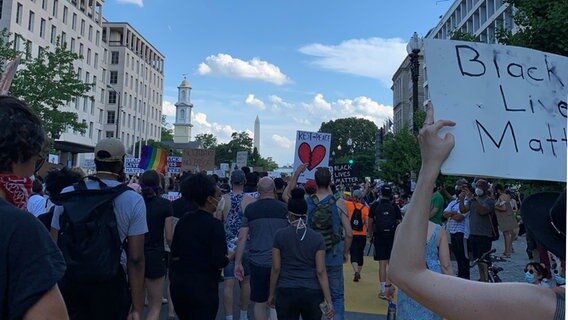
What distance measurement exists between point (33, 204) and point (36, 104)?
21561 millimetres

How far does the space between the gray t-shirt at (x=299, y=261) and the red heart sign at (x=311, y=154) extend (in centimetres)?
409

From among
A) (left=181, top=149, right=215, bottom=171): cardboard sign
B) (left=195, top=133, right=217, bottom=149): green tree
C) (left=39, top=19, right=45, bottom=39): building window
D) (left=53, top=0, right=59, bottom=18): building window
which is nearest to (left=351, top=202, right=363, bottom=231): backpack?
(left=181, top=149, right=215, bottom=171): cardboard sign

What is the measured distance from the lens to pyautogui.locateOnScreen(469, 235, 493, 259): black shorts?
935cm

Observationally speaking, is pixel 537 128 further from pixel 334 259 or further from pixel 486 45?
pixel 334 259

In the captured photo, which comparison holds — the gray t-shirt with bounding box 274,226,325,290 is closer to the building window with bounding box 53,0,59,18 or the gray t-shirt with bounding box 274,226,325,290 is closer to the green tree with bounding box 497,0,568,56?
the green tree with bounding box 497,0,568,56

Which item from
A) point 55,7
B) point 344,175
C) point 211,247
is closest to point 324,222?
point 211,247

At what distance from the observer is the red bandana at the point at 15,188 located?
170cm

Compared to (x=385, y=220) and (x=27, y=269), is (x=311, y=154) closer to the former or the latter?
(x=385, y=220)

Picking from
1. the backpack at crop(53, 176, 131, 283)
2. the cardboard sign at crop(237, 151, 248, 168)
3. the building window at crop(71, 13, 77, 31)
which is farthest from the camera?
the building window at crop(71, 13, 77, 31)

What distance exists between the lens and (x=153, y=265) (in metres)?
5.45

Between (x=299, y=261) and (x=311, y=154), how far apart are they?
4.30 meters

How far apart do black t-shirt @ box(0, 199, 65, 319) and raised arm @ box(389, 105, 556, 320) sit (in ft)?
3.81

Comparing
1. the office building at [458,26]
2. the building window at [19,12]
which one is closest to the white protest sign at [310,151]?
the office building at [458,26]

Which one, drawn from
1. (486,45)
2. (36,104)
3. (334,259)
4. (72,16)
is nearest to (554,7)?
(334,259)
